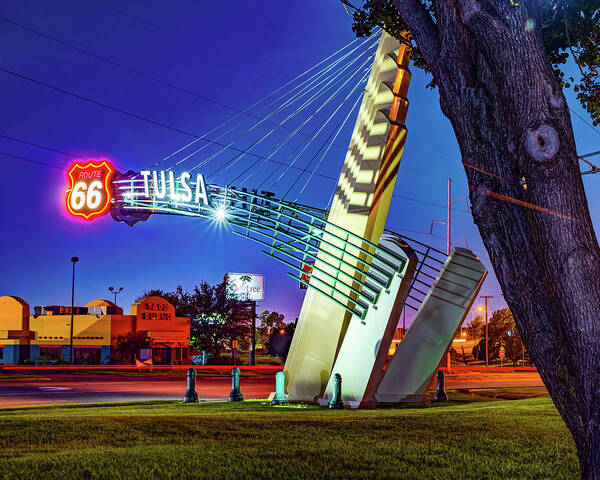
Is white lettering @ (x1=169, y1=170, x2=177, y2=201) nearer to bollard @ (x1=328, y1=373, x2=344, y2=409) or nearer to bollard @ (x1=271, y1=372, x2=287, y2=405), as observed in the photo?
bollard @ (x1=271, y1=372, x2=287, y2=405)

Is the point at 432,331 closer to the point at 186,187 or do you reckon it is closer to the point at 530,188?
the point at 186,187

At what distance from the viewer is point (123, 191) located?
24.0 m

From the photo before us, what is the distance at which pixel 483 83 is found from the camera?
503cm

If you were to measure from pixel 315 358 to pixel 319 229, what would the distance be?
3.97 meters

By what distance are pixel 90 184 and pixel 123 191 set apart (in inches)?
63.4

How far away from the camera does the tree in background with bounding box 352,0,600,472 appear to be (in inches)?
175

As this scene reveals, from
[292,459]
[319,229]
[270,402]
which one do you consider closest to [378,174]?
[319,229]

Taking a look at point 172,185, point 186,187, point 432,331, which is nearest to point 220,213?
point 186,187

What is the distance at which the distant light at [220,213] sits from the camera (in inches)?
840

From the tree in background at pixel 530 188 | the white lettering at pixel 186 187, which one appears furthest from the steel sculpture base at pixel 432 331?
the tree in background at pixel 530 188

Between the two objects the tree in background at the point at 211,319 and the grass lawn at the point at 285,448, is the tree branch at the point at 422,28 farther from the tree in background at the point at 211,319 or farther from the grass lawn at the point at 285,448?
the tree in background at the point at 211,319

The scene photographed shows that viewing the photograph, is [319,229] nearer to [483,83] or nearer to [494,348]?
[483,83]

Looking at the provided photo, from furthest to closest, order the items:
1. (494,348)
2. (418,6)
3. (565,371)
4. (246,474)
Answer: (494,348) → (246,474) → (418,6) → (565,371)

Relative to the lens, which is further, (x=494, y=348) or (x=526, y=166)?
(x=494, y=348)
